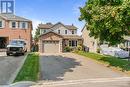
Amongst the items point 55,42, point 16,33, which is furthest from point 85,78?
point 16,33

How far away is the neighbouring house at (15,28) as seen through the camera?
174 feet

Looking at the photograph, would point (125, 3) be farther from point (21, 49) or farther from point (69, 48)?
point (69, 48)

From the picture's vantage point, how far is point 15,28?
175 ft

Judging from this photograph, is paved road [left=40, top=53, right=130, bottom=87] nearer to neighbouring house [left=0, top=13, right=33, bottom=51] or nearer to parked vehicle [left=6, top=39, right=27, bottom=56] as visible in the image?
parked vehicle [left=6, top=39, right=27, bottom=56]

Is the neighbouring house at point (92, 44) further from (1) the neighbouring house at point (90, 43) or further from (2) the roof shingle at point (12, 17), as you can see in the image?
(2) the roof shingle at point (12, 17)

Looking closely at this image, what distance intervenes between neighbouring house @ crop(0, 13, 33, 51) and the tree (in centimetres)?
2457

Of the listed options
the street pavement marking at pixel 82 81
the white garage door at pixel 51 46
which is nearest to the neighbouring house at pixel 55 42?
the white garage door at pixel 51 46

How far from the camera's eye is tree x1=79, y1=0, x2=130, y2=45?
24.4 meters

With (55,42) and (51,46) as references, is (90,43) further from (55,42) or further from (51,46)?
(51,46)

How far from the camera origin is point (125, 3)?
2411cm

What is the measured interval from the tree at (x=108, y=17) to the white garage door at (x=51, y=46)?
23446 millimetres

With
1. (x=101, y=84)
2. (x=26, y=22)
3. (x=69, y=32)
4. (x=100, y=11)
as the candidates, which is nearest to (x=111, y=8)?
(x=100, y=11)

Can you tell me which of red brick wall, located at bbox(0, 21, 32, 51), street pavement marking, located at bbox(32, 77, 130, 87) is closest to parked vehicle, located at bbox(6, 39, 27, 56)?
red brick wall, located at bbox(0, 21, 32, 51)

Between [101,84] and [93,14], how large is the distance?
32.3ft
